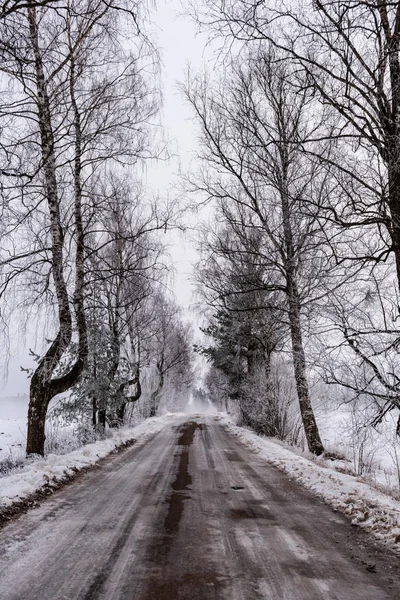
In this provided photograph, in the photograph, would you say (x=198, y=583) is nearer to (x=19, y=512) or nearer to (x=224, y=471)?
(x=19, y=512)

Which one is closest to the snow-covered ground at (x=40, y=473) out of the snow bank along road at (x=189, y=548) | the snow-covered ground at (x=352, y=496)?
the snow bank along road at (x=189, y=548)

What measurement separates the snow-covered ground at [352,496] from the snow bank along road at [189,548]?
0.22 meters

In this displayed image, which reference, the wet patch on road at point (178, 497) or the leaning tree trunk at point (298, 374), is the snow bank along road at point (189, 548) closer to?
the wet patch on road at point (178, 497)

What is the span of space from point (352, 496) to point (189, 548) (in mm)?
3055

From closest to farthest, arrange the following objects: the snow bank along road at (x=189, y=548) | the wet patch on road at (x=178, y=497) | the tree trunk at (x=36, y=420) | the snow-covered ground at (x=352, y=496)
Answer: the snow bank along road at (x=189, y=548)
the snow-covered ground at (x=352, y=496)
the wet patch on road at (x=178, y=497)
the tree trunk at (x=36, y=420)

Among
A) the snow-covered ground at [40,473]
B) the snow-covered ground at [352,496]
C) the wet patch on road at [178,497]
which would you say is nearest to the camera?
the snow-covered ground at [352,496]

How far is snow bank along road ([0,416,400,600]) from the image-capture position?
3066 mm

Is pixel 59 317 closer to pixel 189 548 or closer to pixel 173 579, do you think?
pixel 189 548

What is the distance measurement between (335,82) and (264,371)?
41.5 feet

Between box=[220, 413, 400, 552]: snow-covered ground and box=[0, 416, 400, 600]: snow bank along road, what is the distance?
0.72 ft

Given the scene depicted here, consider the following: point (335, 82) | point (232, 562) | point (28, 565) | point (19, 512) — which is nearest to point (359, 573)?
point (232, 562)

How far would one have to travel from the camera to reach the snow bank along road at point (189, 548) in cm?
307

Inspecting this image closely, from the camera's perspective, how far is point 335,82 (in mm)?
5945

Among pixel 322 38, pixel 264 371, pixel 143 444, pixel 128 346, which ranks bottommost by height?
pixel 143 444
